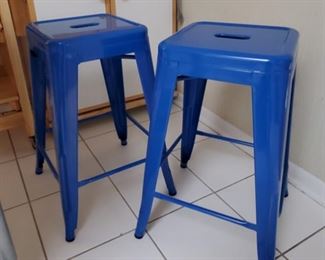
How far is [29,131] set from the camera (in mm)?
1642

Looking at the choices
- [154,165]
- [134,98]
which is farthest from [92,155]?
[154,165]

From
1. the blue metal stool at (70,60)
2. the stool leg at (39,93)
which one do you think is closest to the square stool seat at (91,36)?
the blue metal stool at (70,60)

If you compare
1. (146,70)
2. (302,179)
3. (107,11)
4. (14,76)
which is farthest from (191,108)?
(14,76)

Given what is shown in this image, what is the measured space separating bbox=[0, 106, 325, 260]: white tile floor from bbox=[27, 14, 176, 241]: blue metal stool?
0.40 feet

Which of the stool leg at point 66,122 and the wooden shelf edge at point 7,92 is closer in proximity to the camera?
the stool leg at point 66,122

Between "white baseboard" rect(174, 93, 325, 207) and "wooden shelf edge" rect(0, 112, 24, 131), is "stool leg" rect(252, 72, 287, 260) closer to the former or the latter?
"white baseboard" rect(174, 93, 325, 207)

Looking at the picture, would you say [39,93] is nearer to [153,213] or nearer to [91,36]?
[91,36]

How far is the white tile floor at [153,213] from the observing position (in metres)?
1.11

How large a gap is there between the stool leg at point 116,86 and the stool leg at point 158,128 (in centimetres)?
53

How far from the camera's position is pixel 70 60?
3.05ft

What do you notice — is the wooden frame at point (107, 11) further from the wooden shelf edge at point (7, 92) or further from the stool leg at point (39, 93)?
A: the stool leg at point (39, 93)

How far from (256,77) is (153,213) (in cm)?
71

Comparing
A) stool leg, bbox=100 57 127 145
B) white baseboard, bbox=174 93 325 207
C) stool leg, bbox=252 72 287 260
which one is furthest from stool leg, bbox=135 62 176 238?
white baseboard, bbox=174 93 325 207

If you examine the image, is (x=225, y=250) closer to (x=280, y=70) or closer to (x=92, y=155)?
(x=280, y=70)
